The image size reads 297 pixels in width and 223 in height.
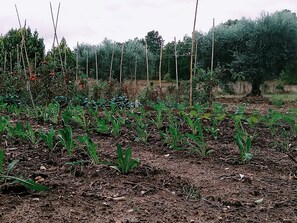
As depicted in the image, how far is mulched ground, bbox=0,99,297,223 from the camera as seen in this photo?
5.57 feet

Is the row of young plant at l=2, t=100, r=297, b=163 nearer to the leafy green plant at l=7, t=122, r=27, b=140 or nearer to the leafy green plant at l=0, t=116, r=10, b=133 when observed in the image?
the leafy green plant at l=7, t=122, r=27, b=140

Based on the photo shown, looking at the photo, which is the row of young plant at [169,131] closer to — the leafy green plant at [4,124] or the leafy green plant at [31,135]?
the leafy green plant at [31,135]

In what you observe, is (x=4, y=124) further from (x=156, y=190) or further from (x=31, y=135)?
(x=156, y=190)

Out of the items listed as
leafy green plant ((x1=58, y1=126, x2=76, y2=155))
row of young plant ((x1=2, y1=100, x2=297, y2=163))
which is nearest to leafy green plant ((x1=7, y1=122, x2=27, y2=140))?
row of young plant ((x1=2, y1=100, x2=297, y2=163))

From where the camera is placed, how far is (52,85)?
27.2 ft

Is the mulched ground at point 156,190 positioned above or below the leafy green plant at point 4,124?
below

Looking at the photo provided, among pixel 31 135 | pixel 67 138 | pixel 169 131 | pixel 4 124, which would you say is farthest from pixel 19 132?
pixel 169 131

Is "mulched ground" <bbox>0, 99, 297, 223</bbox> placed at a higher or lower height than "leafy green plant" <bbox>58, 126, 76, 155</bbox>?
lower

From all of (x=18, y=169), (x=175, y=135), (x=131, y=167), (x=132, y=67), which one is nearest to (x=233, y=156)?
(x=175, y=135)

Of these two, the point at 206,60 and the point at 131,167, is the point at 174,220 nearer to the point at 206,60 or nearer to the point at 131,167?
the point at 131,167

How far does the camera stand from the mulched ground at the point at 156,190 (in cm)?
170

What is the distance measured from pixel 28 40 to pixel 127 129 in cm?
1579

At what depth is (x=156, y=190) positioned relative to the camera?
2.04m

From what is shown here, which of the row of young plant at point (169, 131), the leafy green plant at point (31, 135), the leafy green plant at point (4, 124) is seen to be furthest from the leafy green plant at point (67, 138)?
the leafy green plant at point (4, 124)
